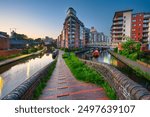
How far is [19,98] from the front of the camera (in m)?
2.85

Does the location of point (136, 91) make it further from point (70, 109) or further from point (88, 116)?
point (70, 109)

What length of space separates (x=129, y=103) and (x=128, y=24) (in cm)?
700

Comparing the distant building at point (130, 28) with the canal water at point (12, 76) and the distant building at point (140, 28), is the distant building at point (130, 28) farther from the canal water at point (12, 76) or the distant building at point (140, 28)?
the canal water at point (12, 76)

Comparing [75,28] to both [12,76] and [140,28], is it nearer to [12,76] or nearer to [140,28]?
[12,76]

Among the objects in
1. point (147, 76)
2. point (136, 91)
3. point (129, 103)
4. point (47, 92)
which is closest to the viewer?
point (136, 91)

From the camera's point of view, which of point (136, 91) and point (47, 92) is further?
point (47, 92)

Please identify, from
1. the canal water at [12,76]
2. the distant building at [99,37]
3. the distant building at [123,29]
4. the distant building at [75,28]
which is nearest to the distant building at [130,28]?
the distant building at [123,29]

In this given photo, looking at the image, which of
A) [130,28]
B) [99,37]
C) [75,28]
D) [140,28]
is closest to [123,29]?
[140,28]

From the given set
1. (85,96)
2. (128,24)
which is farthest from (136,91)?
(128,24)

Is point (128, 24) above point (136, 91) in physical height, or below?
above

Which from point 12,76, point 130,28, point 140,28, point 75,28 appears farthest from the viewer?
point 140,28

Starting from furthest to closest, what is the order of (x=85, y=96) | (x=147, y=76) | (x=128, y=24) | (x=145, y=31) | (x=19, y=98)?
(x=145, y=31) < (x=128, y=24) < (x=147, y=76) < (x=85, y=96) < (x=19, y=98)

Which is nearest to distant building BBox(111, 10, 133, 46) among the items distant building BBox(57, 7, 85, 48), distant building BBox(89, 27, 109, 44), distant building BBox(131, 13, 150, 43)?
distant building BBox(131, 13, 150, 43)

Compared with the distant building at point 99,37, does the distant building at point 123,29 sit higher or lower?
higher
